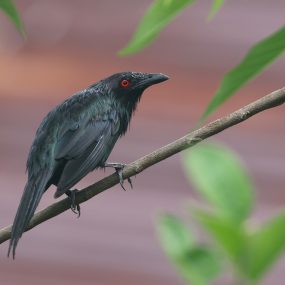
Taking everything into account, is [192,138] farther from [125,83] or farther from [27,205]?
[125,83]

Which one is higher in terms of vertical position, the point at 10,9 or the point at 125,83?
the point at 125,83

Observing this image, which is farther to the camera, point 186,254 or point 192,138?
point 192,138

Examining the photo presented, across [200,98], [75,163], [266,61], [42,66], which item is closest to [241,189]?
[266,61]

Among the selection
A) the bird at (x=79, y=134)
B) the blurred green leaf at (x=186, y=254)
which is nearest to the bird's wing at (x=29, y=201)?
the bird at (x=79, y=134)

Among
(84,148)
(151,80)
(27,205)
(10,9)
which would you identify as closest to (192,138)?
(10,9)

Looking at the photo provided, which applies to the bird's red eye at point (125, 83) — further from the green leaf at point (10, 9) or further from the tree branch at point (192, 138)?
the green leaf at point (10, 9)
